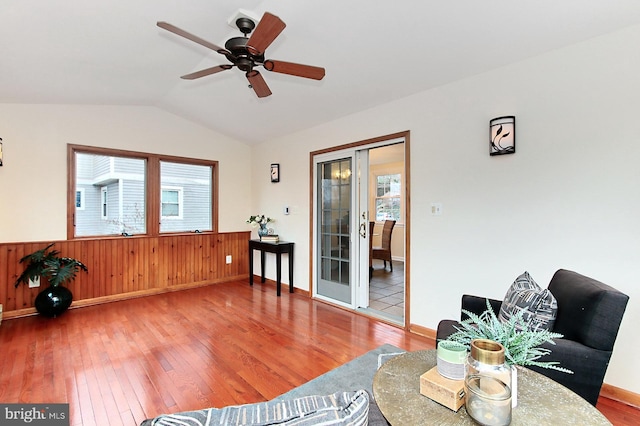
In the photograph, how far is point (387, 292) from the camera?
452 centimetres

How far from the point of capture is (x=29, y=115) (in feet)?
11.7

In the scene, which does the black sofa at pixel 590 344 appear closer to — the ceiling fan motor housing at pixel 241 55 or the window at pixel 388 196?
the ceiling fan motor housing at pixel 241 55

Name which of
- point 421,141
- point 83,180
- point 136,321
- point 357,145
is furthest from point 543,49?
point 83,180

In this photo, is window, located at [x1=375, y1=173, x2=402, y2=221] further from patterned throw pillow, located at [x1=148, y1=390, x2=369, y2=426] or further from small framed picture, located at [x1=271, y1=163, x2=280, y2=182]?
patterned throw pillow, located at [x1=148, y1=390, x2=369, y2=426]

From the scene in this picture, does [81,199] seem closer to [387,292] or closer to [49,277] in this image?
[49,277]

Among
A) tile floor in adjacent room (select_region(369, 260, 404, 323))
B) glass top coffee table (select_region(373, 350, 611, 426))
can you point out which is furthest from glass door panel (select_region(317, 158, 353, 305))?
glass top coffee table (select_region(373, 350, 611, 426))

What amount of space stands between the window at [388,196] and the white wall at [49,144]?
468cm

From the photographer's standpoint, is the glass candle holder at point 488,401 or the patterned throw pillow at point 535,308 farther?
the patterned throw pillow at point 535,308

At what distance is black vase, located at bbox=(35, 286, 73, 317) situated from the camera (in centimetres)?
343

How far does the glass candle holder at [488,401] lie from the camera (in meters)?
0.94

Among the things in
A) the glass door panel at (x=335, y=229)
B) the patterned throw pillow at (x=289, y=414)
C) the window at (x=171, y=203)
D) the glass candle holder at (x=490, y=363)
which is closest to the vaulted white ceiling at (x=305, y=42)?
the glass door panel at (x=335, y=229)

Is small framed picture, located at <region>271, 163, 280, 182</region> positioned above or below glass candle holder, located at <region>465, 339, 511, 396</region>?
above

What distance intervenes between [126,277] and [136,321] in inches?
44.3

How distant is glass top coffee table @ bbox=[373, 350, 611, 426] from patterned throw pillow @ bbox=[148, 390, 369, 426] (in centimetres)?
50
